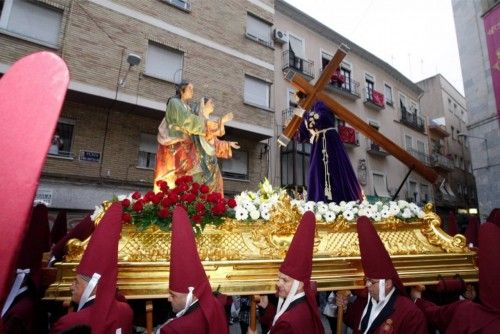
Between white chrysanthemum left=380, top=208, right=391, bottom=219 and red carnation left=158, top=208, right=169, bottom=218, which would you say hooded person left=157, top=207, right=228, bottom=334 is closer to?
red carnation left=158, top=208, right=169, bottom=218

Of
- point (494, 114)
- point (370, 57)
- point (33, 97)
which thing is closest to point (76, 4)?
point (33, 97)

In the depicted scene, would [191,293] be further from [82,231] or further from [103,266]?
[82,231]

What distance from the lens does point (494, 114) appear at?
450 inches

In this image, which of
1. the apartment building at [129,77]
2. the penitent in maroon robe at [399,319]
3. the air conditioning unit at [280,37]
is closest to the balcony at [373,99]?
the air conditioning unit at [280,37]

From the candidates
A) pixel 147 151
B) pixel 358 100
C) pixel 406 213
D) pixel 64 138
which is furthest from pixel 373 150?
pixel 406 213

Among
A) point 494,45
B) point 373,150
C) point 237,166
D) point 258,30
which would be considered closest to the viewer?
point 494,45

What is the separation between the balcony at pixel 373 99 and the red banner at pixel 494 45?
8.36 meters

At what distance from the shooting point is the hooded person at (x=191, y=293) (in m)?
2.09

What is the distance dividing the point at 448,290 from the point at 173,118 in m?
4.04

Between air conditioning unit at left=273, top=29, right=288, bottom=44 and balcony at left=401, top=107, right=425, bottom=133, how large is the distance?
11243 mm

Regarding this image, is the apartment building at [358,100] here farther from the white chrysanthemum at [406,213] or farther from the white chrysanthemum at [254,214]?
the white chrysanthemum at [254,214]

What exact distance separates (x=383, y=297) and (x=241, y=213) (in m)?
1.55

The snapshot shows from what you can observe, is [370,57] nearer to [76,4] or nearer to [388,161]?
[388,161]

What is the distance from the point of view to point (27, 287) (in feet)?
9.21
